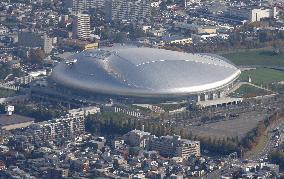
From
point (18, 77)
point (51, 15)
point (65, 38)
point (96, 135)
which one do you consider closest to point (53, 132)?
point (96, 135)

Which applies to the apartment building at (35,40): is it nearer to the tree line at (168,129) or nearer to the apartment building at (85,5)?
the apartment building at (85,5)

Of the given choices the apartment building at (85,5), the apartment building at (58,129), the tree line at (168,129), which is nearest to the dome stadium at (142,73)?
the tree line at (168,129)

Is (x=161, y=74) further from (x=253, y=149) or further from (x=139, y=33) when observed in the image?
(x=139, y=33)

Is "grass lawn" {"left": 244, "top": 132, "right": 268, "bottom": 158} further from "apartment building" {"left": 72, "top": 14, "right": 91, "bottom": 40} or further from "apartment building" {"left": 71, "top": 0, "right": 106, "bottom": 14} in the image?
"apartment building" {"left": 71, "top": 0, "right": 106, "bottom": 14}

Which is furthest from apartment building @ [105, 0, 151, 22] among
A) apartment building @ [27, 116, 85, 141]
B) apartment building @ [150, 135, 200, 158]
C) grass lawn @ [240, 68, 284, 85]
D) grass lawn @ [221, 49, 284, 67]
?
apartment building @ [150, 135, 200, 158]

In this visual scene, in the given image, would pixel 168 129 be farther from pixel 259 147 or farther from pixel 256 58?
pixel 256 58
